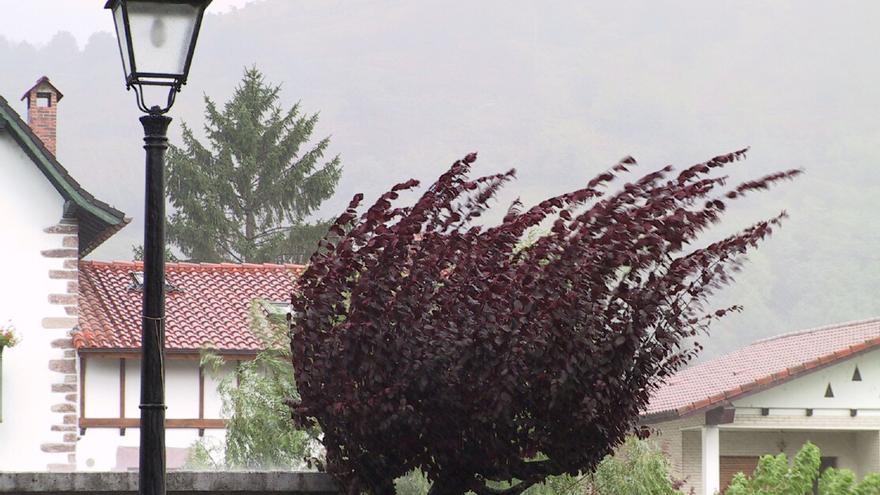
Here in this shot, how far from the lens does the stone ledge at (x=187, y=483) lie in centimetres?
841

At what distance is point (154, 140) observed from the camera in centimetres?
643

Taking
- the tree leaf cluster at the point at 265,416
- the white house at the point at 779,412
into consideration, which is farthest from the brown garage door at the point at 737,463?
the tree leaf cluster at the point at 265,416

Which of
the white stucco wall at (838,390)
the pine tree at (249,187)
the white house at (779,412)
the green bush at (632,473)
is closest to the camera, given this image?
the green bush at (632,473)

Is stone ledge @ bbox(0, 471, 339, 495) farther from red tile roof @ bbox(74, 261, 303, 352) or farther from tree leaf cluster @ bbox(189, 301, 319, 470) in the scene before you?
red tile roof @ bbox(74, 261, 303, 352)

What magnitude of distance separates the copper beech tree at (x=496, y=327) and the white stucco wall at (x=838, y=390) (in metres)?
19.7

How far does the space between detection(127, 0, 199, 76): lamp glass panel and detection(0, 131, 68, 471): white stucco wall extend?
19.5 meters

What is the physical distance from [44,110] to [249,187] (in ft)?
79.3

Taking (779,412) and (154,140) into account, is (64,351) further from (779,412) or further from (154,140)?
(154,140)

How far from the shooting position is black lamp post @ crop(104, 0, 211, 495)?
6.21 m

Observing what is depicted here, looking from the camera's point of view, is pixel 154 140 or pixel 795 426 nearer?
pixel 154 140

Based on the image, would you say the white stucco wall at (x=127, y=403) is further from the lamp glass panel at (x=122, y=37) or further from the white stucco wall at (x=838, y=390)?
the lamp glass panel at (x=122, y=37)

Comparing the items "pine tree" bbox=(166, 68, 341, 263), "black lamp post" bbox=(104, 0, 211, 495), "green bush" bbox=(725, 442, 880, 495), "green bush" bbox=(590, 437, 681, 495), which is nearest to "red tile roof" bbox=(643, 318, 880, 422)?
"green bush" bbox=(725, 442, 880, 495)

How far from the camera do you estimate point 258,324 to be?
13.5m

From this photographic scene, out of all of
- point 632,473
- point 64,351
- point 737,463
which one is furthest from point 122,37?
point 737,463
